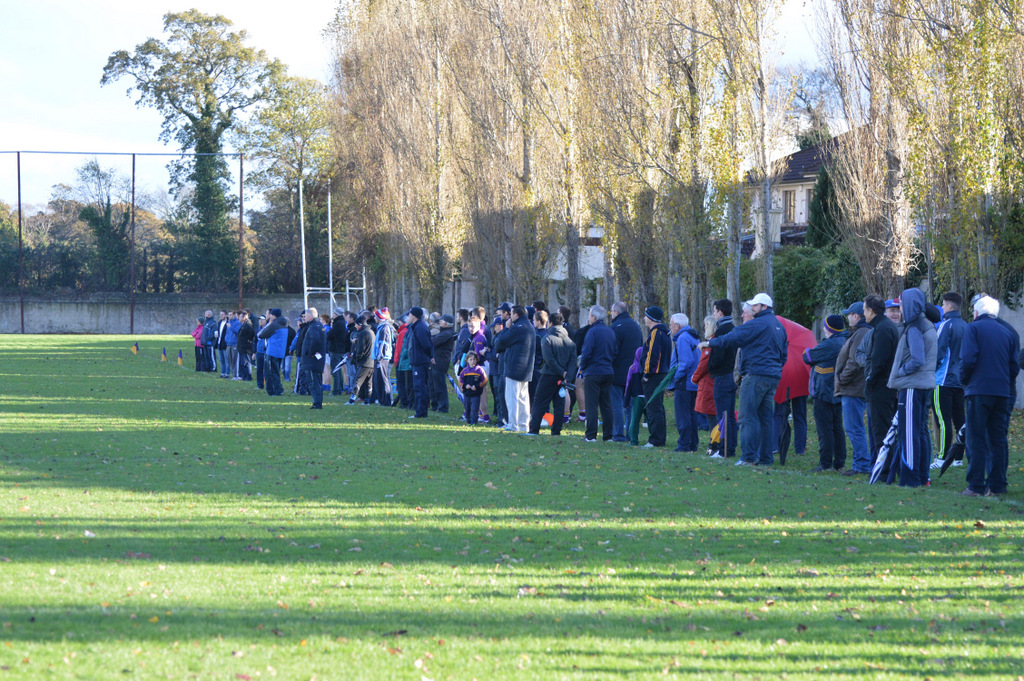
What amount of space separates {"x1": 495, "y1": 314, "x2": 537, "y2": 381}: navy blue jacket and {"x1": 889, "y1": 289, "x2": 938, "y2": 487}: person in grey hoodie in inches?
251

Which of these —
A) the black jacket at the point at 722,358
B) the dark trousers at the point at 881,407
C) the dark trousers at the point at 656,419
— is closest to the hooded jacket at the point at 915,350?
the dark trousers at the point at 881,407

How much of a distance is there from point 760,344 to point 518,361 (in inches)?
186

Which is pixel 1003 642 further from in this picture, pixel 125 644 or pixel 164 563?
pixel 164 563

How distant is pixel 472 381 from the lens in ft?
58.7

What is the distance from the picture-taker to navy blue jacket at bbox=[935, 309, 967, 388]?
41.5ft

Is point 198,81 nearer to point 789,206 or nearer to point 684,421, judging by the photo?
point 789,206

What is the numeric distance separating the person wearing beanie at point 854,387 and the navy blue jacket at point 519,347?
5.28 m

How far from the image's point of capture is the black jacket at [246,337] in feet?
89.6

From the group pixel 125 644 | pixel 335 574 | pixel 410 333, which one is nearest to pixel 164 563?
pixel 335 574

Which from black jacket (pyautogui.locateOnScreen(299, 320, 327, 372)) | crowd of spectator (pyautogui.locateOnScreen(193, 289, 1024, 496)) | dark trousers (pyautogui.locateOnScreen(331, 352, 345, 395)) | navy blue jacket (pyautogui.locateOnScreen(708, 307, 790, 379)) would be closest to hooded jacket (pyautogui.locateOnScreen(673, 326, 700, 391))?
crowd of spectator (pyautogui.locateOnScreen(193, 289, 1024, 496))

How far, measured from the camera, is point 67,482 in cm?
1028

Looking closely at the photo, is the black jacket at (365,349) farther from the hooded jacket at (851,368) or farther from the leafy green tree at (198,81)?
the leafy green tree at (198,81)

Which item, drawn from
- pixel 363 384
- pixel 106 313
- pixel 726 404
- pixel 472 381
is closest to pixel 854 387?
pixel 726 404

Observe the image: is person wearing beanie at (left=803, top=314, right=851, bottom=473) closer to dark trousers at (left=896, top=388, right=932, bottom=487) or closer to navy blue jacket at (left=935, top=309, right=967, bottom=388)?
navy blue jacket at (left=935, top=309, right=967, bottom=388)
